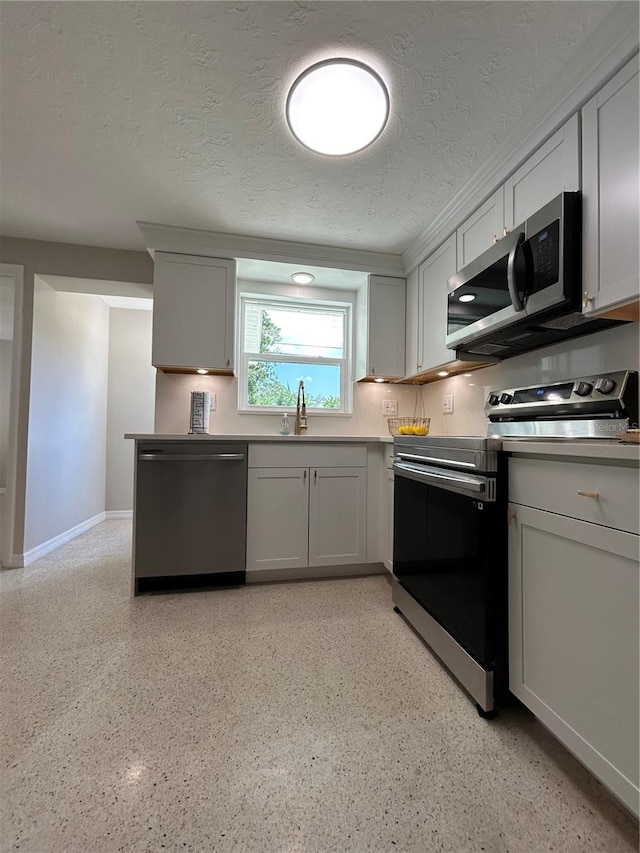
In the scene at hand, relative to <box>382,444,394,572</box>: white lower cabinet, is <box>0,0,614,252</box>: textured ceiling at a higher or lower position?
higher

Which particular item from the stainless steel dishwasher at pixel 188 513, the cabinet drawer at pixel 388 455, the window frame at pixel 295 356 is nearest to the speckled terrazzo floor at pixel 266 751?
the stainless steel dishwasher at pixel 188 513

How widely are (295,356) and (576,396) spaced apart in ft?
6.99

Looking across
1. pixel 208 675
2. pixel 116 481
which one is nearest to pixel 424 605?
pixel 208 675

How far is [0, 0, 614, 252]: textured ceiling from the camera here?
1196 mm

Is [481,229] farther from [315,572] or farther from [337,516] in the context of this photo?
[315,572]

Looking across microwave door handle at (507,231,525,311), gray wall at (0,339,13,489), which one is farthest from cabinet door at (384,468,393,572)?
gray wall at (0,339,13,489)

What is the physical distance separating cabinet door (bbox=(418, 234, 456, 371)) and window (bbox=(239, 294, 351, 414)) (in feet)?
2.54

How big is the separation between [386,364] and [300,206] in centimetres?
125

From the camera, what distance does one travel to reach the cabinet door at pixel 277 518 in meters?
2.36

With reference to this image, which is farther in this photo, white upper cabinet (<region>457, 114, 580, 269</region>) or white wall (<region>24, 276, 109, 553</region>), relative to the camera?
white wall (<region>24, 276, 109, 553</region>)

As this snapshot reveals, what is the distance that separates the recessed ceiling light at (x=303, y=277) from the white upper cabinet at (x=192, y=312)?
53 centimetres

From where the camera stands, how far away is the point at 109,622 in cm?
189

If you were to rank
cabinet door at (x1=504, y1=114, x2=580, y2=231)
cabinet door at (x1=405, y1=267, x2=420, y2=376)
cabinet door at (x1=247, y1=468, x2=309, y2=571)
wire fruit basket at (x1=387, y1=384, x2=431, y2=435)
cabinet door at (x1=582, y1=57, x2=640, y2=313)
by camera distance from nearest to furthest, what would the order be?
cabinet door at (x1=582, y1=57, x2=640, y2=313)
cabinet door at (x1=504, y1=114, x2=580, y2=231)
cabinet door at (x1=247, y1=468, x2=309, y2=571)
wire fruit basket at (x1=387, y1=384, x2=431, y2=435)
cabinet door at (x1=405, y1=267, x2=420, y2=376)

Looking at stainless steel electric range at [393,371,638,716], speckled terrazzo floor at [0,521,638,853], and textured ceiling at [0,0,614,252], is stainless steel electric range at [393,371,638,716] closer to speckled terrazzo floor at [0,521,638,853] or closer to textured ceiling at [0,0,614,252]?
speckled terrazzo floor at [0,521,638,853]
